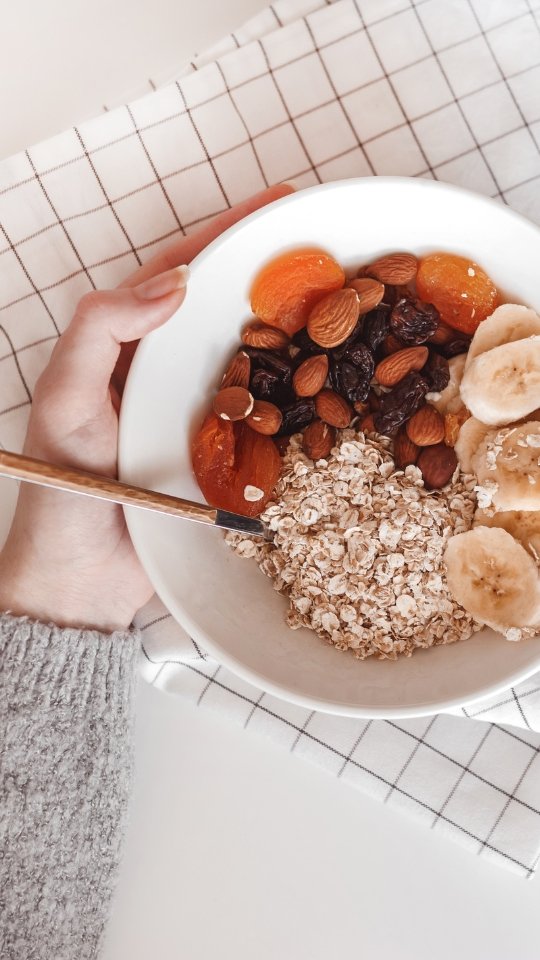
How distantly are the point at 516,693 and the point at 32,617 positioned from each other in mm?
535

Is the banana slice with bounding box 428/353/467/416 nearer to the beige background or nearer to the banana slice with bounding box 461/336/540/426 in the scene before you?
the banana slice with bounding box 461/336/540/426

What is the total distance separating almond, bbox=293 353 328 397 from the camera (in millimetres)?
834

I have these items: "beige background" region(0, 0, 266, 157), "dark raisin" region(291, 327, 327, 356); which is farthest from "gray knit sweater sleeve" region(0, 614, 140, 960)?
"beige background" region(0, 0, 266, 157)

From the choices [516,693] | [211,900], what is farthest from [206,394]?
[211,900]

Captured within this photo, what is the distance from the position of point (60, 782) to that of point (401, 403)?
0.52 meters

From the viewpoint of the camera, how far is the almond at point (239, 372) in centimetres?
84

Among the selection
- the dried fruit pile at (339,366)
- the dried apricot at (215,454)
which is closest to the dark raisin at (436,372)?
the dried fruit pile at (339,366)

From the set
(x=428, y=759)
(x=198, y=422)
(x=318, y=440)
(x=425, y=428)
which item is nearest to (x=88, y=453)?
(x=198, y=422)

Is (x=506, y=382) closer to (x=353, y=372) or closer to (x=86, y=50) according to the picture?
(x=353, y=372)

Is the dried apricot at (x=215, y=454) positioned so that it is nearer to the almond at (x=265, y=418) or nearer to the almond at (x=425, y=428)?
the almond at (x=265, y=418)

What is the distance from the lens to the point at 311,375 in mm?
834

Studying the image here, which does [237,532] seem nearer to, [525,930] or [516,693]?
[516,693]

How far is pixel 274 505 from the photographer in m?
0.83

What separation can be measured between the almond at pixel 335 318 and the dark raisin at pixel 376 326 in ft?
0.10
